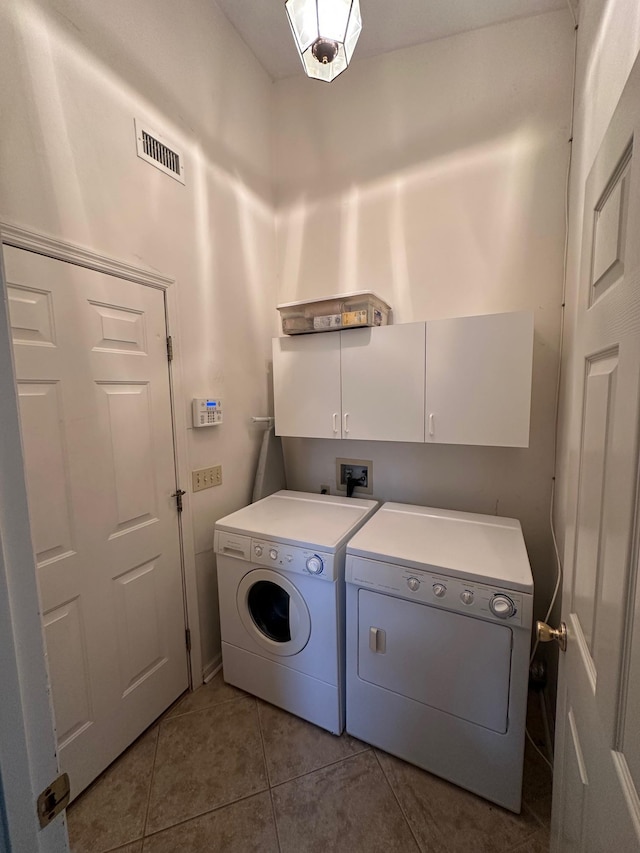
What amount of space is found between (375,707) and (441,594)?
0.65m

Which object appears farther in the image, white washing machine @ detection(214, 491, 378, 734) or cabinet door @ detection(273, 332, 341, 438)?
cabinet door @ detection(273, 332, 341, 438)

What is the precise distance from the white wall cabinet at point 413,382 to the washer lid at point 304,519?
419 millimetres

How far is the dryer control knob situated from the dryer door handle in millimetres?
321

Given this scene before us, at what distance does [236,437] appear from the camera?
2.13 metres

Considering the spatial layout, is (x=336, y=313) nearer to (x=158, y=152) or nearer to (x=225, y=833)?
(x=158, y=152)

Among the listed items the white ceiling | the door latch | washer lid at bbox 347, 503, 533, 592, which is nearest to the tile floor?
washer lid at bbox 347, 503, 533, 592

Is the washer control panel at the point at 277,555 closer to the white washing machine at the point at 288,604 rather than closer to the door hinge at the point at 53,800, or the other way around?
the white washing machine at the point at 288,604

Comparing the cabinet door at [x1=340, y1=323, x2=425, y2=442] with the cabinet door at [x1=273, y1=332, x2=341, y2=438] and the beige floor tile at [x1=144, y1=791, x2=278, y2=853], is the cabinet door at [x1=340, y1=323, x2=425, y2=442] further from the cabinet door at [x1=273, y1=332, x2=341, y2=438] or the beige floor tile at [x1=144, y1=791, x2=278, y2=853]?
the beige floor tile at [x1=144, y1=791, x2=278, y2=853]

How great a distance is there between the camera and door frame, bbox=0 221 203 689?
1270 mm

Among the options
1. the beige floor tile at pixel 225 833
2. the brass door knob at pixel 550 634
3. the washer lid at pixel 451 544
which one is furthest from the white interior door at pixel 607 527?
the beige floor tile at pixel 225 833

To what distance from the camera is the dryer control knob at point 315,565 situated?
4.92 ft

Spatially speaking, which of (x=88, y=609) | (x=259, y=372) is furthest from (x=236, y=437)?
(x=88, y=609)

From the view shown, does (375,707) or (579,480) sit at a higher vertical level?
(579,480)

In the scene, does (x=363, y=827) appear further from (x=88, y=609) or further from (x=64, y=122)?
(x=64, y=122)
